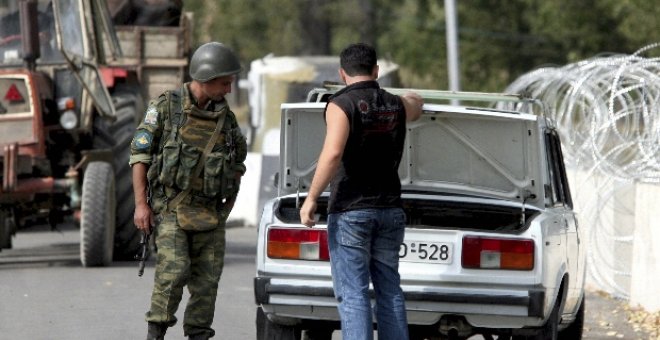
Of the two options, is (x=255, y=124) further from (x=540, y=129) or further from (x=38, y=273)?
(x=540, y=129)

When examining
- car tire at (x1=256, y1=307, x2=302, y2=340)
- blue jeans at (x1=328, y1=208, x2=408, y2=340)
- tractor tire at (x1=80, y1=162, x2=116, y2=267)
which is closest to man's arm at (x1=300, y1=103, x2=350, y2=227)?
blue jeans at (x1=328, y1=208, x2=408, y2=340)

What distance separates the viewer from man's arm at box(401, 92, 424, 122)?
8.44m

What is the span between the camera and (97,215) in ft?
48.5

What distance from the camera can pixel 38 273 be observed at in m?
14.9

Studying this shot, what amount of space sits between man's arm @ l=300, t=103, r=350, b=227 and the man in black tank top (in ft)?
0.05

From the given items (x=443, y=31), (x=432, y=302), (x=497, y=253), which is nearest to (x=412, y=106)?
(x=497, y=253)

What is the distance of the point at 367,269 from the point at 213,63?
136cm

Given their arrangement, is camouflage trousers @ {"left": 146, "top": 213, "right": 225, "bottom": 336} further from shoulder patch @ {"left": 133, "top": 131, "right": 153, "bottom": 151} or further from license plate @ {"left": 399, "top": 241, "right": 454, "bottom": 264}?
license plate @ {"left": 399, "top": 241, "right": 454, "bottom": 264}

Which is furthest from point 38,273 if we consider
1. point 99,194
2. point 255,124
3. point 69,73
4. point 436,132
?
point 255,124

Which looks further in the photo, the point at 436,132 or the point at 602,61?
the point at 602,61

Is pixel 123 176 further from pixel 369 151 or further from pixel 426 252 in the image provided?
pixel 369 151

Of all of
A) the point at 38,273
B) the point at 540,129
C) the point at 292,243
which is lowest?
the point at 38,273

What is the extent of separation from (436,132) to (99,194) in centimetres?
611

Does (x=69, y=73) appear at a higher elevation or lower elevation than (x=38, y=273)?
higher
